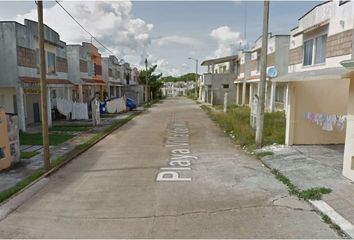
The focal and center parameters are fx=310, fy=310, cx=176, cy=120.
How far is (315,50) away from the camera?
13461mm

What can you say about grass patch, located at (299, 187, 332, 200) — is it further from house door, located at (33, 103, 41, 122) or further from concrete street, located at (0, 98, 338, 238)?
house door, located at (33, 103, 41, 122)

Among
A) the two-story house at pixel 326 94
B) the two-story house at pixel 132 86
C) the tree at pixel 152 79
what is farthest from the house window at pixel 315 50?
the tree at pixel 152 79

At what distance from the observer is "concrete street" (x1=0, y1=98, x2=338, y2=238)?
5.02 metres

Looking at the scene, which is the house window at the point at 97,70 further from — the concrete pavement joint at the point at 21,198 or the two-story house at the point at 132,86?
the concrete pavement joint at the point at 21,198

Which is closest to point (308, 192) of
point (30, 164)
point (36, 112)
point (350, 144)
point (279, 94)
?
point (350, 144)

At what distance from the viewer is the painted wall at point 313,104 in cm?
1126

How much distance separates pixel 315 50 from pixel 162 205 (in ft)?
35.3

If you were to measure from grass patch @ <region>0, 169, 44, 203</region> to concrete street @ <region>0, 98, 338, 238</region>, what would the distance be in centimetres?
48

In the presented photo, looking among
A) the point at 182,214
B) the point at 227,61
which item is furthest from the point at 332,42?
the point at 227,61

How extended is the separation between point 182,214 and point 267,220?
4.89 ft

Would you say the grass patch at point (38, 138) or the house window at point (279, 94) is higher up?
the house window at point (279, 94)

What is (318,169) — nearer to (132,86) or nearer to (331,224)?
(331,224)

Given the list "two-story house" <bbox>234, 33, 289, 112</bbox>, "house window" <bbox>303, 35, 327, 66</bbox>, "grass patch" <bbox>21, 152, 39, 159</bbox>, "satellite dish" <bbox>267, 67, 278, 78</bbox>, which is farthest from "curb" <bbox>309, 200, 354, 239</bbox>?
"satellite dish" <bbox>267, 67, 278, 78</bbox>

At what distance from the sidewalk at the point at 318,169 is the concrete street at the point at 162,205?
50cm
